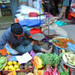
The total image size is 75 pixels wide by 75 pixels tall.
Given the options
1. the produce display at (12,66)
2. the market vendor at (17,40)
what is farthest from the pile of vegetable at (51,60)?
the market vendor at (17,40)

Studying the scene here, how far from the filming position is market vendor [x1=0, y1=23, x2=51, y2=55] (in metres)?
2.43

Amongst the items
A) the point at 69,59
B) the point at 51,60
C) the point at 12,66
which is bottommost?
the point at 12,66

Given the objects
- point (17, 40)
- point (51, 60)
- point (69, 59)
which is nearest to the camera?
point (69, 59)

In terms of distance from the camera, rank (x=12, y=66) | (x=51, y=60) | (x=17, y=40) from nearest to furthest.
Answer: (x=51, y=60) < (x=12, y=66) < (x=17, y=40)

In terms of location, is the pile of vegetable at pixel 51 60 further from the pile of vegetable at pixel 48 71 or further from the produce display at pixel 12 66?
the produce display at pixel 12 66

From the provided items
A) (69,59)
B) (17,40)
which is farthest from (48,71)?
(17,40)

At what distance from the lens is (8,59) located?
2.51 meters

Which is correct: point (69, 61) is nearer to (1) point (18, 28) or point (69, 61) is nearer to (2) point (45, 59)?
(2) point (45, 59)

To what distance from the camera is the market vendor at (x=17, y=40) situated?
2425 mm

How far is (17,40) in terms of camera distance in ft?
8.92

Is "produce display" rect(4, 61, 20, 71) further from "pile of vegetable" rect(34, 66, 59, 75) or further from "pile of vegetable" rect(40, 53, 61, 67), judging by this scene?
"pile of vegetable" rect(40, 53, 61, 67)

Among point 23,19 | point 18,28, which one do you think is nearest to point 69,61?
point 18,28

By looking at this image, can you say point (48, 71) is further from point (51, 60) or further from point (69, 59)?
point (69, 59)

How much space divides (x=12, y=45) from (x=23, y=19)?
1681 millimetres
